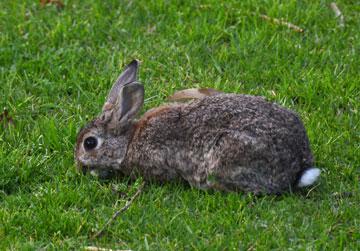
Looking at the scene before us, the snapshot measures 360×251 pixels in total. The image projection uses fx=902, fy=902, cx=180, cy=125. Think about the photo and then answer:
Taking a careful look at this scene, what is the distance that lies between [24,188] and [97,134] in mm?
755

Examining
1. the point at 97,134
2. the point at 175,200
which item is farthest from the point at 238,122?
the point at 97,134

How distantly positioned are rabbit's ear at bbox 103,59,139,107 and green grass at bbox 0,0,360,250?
40cm

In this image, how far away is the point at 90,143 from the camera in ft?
23.6

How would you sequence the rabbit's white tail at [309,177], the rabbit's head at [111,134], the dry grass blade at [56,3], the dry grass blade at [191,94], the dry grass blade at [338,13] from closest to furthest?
the rabbit's white tail at [309,177] → the rabbit's head at [111,134] → the dry grass blade at [191,94] → the dry grass blade at [338,13] → the dry grass blade at [56,3]

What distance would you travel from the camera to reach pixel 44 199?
259 inches

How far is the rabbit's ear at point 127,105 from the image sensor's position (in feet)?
23.7

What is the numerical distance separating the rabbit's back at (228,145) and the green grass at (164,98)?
0.14 m

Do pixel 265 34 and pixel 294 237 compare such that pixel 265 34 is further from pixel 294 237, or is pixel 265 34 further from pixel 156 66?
pixel 294 237

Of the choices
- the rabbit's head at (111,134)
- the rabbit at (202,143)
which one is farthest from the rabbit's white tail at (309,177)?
the rabbit's head at (111,134)

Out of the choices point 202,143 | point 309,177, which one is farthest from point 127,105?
point 309,177

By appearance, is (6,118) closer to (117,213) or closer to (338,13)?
(117,213)

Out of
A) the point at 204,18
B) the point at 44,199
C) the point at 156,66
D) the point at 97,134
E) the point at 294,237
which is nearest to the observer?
the point at 294,237

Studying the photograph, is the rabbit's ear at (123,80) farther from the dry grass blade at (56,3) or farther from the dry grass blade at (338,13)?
the dry grass blade at (338,13)

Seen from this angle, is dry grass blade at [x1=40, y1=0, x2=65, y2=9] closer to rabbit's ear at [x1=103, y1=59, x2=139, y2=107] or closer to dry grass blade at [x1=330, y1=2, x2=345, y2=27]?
rabbit's ear at [x1=103, y1=59, x2=139, y2=107]
